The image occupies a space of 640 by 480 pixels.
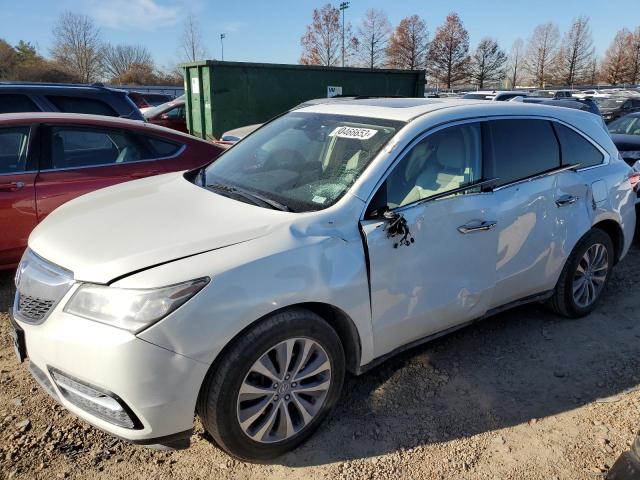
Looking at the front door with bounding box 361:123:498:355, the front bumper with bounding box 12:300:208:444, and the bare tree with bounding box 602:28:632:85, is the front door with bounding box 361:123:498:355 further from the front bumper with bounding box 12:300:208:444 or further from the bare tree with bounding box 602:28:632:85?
the bare tree with bounding box 602:28:632:85

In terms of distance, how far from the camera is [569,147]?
3.95m

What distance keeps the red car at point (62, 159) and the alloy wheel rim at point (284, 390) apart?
2870 millimetres

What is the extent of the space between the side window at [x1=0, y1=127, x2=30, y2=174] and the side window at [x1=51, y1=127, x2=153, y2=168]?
22 centimetres

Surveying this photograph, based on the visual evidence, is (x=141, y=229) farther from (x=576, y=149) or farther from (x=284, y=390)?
(x=576, y=149)

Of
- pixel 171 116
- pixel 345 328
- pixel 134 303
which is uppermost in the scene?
pixel 171 116

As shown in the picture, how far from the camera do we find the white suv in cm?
222

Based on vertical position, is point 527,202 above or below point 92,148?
below

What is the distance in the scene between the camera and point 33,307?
2.50 metres

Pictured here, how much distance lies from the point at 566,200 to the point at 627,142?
533 cm

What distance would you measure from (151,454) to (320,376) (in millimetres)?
913

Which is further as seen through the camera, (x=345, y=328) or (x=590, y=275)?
(x=590, y=275)

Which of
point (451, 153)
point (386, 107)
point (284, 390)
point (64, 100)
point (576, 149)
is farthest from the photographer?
point (64, 100)

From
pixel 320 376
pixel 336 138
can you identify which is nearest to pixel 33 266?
pixel 320 376

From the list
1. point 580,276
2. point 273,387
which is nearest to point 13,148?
point 273,387
